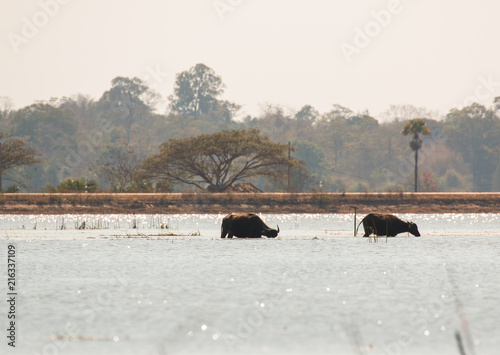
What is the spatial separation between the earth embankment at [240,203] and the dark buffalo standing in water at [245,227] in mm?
34457

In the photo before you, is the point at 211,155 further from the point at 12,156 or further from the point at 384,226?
the point at 384,226

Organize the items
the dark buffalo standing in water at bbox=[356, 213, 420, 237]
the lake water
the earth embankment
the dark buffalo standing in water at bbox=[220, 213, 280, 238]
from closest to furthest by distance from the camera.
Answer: the lake water < the dark buffalo standing in water at bbox=[220, 213, 280, 238] < the dark buffalo standing in water at bbox=[356, 213, 420, 237] < the earth embankment

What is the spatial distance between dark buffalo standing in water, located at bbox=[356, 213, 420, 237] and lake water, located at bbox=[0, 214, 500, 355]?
490cm

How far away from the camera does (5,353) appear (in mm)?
11414

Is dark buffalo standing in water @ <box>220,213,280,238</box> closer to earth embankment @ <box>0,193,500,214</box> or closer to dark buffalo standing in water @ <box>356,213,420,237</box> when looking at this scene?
dark buffalo standing in water @ <box>356,213,420,237</box>

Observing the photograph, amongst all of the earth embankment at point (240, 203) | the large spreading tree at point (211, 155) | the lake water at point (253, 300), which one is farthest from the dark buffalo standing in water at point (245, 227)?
the large spreading tree at point (211, 155)

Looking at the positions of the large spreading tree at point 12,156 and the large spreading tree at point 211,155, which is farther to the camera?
the large spreading tree at point 12,156

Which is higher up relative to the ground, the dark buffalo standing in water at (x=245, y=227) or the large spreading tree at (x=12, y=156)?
the large spreading tree at (x=12, y=156)

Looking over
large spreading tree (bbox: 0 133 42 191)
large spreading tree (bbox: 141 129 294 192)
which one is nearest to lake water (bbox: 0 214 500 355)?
large spreading tree (bbox: 141 129 294 192)

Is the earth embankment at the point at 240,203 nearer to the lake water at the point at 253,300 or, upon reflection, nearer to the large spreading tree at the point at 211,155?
the large spreading tree at the point at 211,155

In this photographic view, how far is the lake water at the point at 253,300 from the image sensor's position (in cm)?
Answer: 1214

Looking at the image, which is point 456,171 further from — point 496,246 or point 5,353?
point 5,353

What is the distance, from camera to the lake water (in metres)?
12.1

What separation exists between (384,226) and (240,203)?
120 feet
